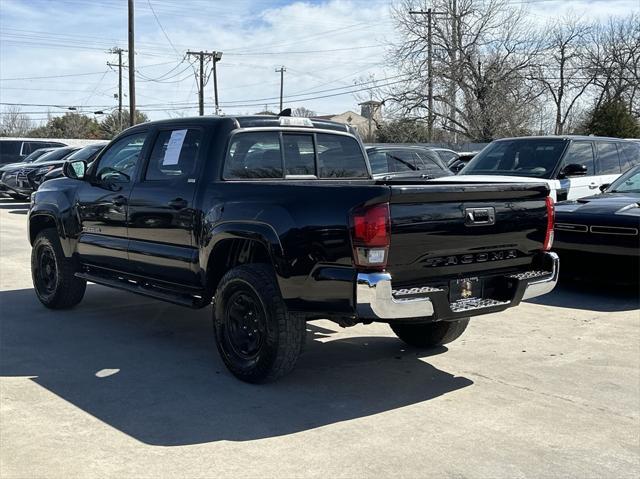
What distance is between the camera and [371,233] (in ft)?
14.8

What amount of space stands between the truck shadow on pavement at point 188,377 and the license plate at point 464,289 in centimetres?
75

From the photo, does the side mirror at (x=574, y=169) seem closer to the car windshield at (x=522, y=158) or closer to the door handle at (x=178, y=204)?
the car windshield at (x=522, y=158)

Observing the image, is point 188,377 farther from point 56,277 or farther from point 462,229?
point 56,277

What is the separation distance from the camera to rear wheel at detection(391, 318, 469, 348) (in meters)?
6.19

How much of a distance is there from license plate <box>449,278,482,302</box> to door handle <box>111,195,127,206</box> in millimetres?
3192

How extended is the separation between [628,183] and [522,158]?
5.03 ft

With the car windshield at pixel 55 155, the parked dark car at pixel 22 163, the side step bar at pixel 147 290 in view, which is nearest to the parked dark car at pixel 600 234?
the side step bar at pixel 147 290

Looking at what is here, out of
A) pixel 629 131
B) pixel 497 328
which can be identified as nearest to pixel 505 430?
pixel 497 328

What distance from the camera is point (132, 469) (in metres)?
3.88

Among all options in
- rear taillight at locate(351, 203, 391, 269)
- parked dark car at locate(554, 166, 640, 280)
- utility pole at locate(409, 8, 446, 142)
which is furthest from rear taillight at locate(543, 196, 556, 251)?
utility pole at locate(409, 8, 446, 142)

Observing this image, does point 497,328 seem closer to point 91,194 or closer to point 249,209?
point 249,209

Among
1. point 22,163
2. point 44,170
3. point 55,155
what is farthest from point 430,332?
point 22,163

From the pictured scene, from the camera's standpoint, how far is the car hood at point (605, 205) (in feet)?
27.5

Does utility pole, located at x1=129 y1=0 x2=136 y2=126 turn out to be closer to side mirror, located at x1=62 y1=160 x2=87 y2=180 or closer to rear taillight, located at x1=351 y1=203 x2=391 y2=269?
side mirror, located at x1=62 y1=160 x2=87 y2=180
